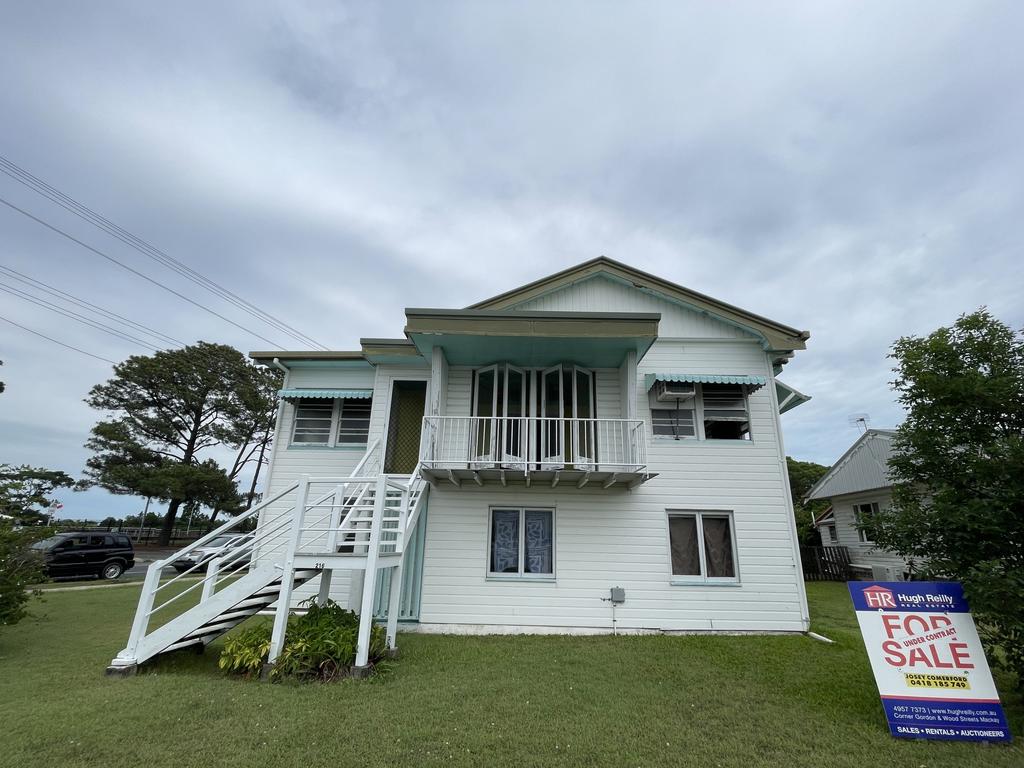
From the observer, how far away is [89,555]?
14.3m

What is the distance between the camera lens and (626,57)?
27.6 feet

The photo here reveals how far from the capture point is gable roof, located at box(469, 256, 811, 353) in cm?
870

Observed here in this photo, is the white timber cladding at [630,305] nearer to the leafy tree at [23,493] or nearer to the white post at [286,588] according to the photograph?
the white post at [286,588]

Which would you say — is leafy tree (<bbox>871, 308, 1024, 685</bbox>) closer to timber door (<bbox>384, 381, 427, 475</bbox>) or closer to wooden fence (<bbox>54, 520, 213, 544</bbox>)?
timber door (<bbox>384, 381, 427, 475</bbox>)

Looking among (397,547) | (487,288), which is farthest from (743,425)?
(487,288)

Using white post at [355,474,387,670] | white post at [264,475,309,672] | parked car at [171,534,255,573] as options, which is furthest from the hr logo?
parked car at [171,534,255,573]

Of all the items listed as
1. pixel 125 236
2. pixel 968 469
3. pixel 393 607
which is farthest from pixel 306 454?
pixel 125 236

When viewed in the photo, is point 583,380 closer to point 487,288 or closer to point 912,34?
point 912,34

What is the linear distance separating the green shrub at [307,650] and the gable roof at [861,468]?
19.0m

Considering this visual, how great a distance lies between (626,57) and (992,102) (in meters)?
6.87

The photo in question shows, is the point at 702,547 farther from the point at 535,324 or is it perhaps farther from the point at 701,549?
the point at 535,324

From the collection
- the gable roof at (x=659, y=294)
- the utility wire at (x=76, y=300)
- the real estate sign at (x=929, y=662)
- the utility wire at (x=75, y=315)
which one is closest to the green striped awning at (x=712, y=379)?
the gable roof at (x=659, y=294)

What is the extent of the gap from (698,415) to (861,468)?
14843 millimetres

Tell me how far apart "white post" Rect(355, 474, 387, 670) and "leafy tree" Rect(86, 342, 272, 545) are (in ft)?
86.6
